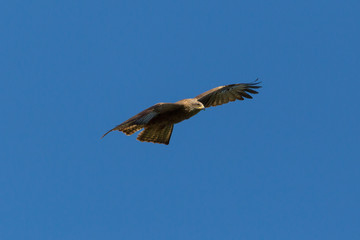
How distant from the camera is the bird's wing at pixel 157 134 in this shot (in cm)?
1214

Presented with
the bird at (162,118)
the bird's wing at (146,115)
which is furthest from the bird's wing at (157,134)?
the bird's wing at (146,115)

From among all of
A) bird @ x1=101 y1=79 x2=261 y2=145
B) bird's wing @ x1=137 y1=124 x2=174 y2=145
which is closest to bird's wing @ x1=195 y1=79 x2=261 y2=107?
bird @ x1=101 y1=79 x2=261 y2=145

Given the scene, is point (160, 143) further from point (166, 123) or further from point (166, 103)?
point (166, 103)

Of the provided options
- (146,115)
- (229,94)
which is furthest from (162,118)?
(229,94)

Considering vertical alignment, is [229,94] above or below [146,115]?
above

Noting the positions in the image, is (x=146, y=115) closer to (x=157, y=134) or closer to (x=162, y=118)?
(x=162, y=118)

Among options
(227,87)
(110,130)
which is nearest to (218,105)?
(227,87)

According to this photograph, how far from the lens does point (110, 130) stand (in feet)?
33.5

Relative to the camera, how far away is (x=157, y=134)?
12.4 m

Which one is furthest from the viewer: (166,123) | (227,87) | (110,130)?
(227,87)

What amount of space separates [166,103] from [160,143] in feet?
5.44

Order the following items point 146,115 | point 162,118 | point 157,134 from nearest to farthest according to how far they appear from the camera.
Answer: point 146,115 < point 162,118 < point 157,134

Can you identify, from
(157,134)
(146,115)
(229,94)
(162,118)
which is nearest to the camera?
(146,115)

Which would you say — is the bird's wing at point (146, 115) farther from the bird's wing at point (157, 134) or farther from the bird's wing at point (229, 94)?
the bird's wing at point (229, 94)
